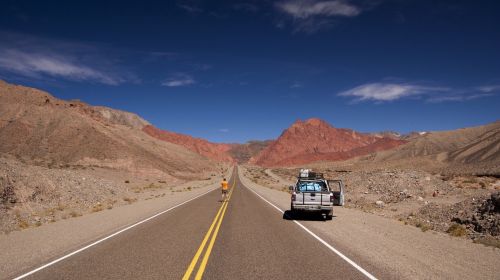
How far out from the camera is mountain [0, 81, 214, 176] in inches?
2611

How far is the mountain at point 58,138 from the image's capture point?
66.3 meters

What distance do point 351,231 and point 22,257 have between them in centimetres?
1071

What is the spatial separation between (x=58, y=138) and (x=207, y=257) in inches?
2694

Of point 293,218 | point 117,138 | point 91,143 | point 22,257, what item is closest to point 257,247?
point 22,257

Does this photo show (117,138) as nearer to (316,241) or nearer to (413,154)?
(316,241)

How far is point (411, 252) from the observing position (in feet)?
37.2

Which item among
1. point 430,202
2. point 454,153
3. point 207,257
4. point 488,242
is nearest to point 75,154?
point 430,202

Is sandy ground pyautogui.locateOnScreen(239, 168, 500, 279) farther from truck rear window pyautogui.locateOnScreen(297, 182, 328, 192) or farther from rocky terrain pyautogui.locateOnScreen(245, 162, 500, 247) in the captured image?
truck rear window pyautogui.locateOnScreen(297, 182, 328, 192)

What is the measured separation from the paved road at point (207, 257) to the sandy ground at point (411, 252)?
0.80m

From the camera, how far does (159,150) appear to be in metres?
100

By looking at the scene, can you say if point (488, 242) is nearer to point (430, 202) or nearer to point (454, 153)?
point (430, 202)

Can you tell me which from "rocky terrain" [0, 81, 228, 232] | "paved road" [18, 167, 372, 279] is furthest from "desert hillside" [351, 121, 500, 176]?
"paved road" [18, 167, 372, 279]

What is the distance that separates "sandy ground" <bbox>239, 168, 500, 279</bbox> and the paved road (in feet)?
2.61

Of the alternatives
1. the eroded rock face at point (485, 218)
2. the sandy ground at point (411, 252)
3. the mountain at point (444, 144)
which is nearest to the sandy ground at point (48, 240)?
the sandy ground at point (411, 252)
